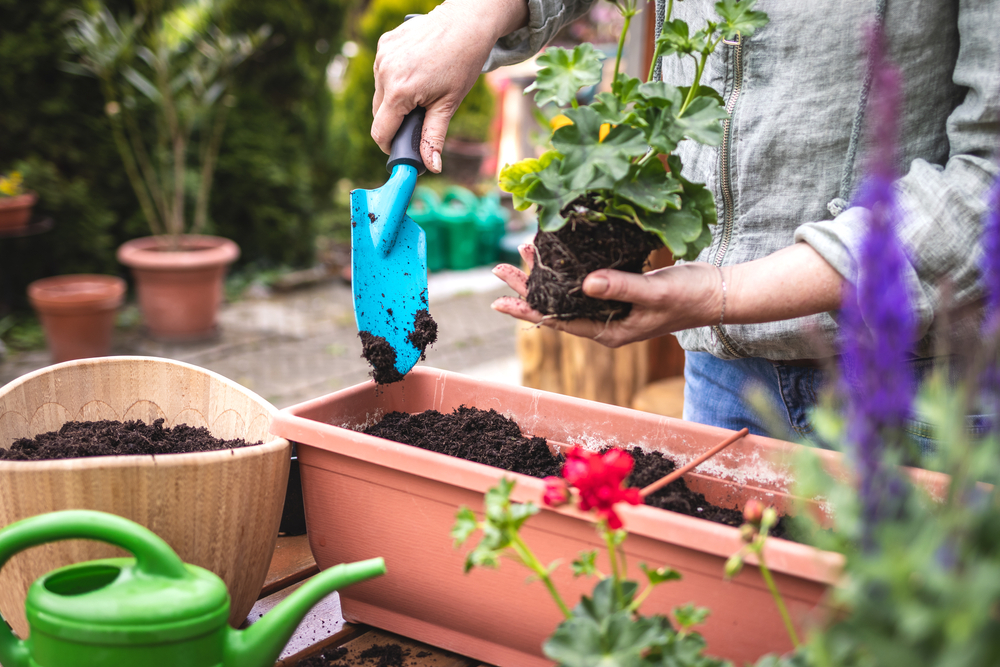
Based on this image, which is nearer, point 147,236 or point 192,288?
point 192,288

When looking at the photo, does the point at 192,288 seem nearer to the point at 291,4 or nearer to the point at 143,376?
the point at 291,4

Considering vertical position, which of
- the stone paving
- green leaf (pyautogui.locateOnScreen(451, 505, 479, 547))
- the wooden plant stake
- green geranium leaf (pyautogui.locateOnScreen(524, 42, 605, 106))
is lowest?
the stone paving

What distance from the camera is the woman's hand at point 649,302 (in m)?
0.94

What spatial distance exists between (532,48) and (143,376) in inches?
31.5

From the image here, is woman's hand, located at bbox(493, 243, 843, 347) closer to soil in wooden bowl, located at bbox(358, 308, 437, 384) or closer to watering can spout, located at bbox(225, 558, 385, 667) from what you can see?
soil in wooden bowl, located at bbox(358, 308, 437, 384)

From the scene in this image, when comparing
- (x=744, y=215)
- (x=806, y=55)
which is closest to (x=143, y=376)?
(x=744, y=215)

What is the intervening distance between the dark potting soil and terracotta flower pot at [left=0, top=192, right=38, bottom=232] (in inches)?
149

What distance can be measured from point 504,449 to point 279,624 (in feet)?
1.34

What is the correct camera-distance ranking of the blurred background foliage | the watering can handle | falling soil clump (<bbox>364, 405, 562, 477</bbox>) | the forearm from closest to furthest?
1. the watering can handle
2. the forearm
3. falling soil clump (<bbox>364, 405, 562, 477</bbox>)
4. the blurred background foliage

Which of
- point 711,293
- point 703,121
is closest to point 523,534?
point 711,293

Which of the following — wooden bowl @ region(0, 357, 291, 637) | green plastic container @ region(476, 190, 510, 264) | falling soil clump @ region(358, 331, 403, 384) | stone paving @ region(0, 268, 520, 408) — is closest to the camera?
wooden bowl @ region(0, 357, 291, 637)

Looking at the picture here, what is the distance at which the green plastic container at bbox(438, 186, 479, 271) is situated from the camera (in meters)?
6.16

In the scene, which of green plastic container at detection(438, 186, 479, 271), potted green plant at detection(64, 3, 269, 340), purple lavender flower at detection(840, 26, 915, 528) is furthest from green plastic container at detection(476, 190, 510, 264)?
purple lavender flower at detection(840, 26, 915, 528)

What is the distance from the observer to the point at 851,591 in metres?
0.45
